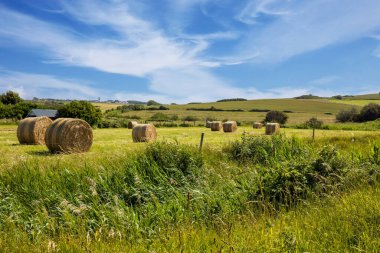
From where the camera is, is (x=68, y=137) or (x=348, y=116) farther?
(x=348, y=116)

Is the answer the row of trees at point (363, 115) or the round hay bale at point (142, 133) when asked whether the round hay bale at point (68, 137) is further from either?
the row of trees at point (363, 115)

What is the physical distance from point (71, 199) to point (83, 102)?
54208mm

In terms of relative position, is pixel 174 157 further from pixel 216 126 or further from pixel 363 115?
pixel 363 115

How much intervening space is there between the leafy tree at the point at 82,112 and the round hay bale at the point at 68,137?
36.3 metres

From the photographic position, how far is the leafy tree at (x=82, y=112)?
56.8 metres

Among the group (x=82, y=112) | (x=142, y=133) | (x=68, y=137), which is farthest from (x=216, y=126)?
(x=68, y=137)

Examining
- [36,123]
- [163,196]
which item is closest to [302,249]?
[163,196]

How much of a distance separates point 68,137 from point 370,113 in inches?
2545

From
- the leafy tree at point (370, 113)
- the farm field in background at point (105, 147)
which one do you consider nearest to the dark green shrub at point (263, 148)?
the farm field in background at point (105, 147)

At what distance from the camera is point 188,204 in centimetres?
579

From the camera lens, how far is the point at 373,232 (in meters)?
5.11

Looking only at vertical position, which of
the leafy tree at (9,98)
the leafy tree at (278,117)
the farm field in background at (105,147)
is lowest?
the farm field in background at (105,147)

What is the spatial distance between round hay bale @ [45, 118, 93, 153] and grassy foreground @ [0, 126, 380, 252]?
9.81 meters

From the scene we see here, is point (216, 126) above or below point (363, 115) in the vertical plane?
below
